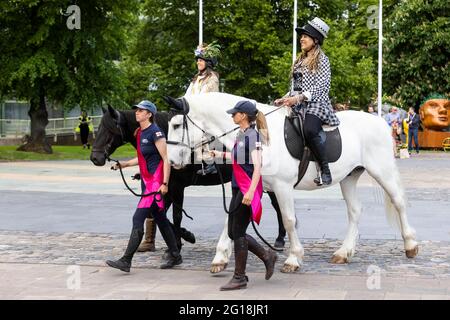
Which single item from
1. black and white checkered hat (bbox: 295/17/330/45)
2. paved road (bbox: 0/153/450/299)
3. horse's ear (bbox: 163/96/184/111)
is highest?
black and white checkered hat (bbox: 295/17/330/45)

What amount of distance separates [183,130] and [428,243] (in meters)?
4.21

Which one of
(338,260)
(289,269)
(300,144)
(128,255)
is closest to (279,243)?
(338,260)

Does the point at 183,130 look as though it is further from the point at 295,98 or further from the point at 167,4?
the point at 167,4

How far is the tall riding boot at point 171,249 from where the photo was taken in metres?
8.46

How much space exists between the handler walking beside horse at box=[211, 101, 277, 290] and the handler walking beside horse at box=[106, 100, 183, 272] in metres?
1.03

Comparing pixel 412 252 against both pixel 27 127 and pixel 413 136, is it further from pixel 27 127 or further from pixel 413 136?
pixel 27 127

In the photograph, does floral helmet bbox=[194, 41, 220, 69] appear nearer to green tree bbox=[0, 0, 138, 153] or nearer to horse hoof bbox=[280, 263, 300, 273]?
horse hoof bbox=[280, 263, 300, 273]

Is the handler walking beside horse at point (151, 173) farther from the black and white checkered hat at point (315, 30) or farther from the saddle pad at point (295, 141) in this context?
the black and white checkered hat at point (315, 30)

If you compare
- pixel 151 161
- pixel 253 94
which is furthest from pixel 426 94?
pixel 151 161

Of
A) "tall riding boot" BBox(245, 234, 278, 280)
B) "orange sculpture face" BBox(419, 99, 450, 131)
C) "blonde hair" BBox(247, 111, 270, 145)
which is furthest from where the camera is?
"orange sculpture face" BBox(419, 99, 450, 131)

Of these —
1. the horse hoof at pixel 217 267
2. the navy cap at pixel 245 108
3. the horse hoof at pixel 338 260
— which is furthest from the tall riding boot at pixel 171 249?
the navy cap at pixel 245 108

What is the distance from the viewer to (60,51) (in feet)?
99.1

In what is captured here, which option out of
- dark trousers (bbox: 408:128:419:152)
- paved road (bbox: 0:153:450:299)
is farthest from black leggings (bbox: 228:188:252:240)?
dark trousers (bbox: 408:128:419:152)

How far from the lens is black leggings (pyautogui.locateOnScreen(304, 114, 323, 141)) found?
8.42m
